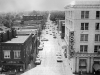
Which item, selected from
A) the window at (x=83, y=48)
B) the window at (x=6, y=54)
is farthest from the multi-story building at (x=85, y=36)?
the window at (x=6, y=54)

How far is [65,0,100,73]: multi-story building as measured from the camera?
136ft

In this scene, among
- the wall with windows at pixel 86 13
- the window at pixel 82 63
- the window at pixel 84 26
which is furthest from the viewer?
the window at pixel 82 63

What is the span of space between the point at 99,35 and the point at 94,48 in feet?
11.0

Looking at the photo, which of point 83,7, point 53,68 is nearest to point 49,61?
point 53,68

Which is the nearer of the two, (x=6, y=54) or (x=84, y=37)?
(x=84, y=37)

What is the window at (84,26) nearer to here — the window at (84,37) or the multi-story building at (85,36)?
the multi-story building at (85,36)

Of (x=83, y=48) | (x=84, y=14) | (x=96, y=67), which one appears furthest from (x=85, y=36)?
(x=96, y=67)

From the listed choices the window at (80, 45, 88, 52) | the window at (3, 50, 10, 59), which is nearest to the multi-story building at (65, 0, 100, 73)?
the window at (80, 45, 88, 52)

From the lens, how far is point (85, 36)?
4269 cm

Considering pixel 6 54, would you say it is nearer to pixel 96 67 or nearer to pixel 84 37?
pixel 84 37

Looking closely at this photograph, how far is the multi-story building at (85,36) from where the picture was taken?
41.5 m

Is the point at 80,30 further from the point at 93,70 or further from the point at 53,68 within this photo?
the point at 53,68

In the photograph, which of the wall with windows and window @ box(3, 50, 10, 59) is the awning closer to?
the wall with windows

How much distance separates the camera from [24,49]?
4525cm
